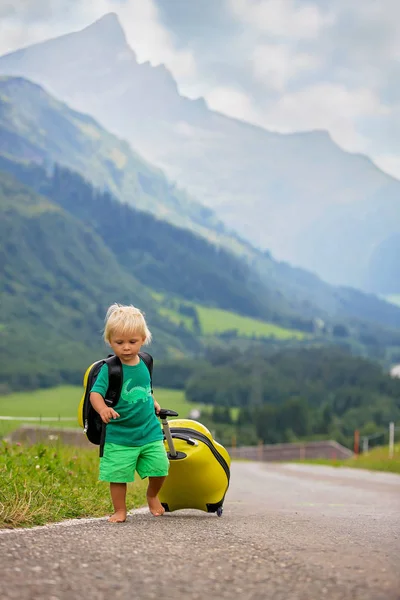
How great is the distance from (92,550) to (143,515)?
3079 millimetres

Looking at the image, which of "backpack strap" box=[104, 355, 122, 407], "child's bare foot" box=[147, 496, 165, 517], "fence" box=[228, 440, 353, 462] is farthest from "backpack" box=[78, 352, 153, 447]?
"fence" box=[228, 440, 353, 462]

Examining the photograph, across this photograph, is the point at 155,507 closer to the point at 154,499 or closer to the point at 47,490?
the point at 154,499

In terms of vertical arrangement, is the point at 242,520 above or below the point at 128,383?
below

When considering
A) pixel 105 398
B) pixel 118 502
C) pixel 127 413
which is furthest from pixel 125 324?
pixel 118 502

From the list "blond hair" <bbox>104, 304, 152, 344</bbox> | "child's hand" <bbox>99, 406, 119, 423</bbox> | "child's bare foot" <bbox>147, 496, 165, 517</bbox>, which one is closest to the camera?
"child's hand" <bbox>99, 406, 119, 423</bbox>

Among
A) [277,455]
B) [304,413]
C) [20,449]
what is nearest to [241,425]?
[304,413]

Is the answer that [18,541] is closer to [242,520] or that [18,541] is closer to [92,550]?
[92,550]

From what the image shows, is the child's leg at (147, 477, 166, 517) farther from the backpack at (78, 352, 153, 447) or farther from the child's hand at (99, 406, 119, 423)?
the child's hand at (99, 406, 119, 423)

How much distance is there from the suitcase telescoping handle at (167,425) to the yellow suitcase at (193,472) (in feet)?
0.22

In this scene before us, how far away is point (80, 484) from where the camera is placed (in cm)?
880

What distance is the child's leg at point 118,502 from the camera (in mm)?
6641

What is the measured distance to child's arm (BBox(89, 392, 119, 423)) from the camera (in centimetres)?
656

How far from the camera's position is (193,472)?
25.9 ft

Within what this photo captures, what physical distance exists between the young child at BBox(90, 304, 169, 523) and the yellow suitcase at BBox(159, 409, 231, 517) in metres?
0.87
